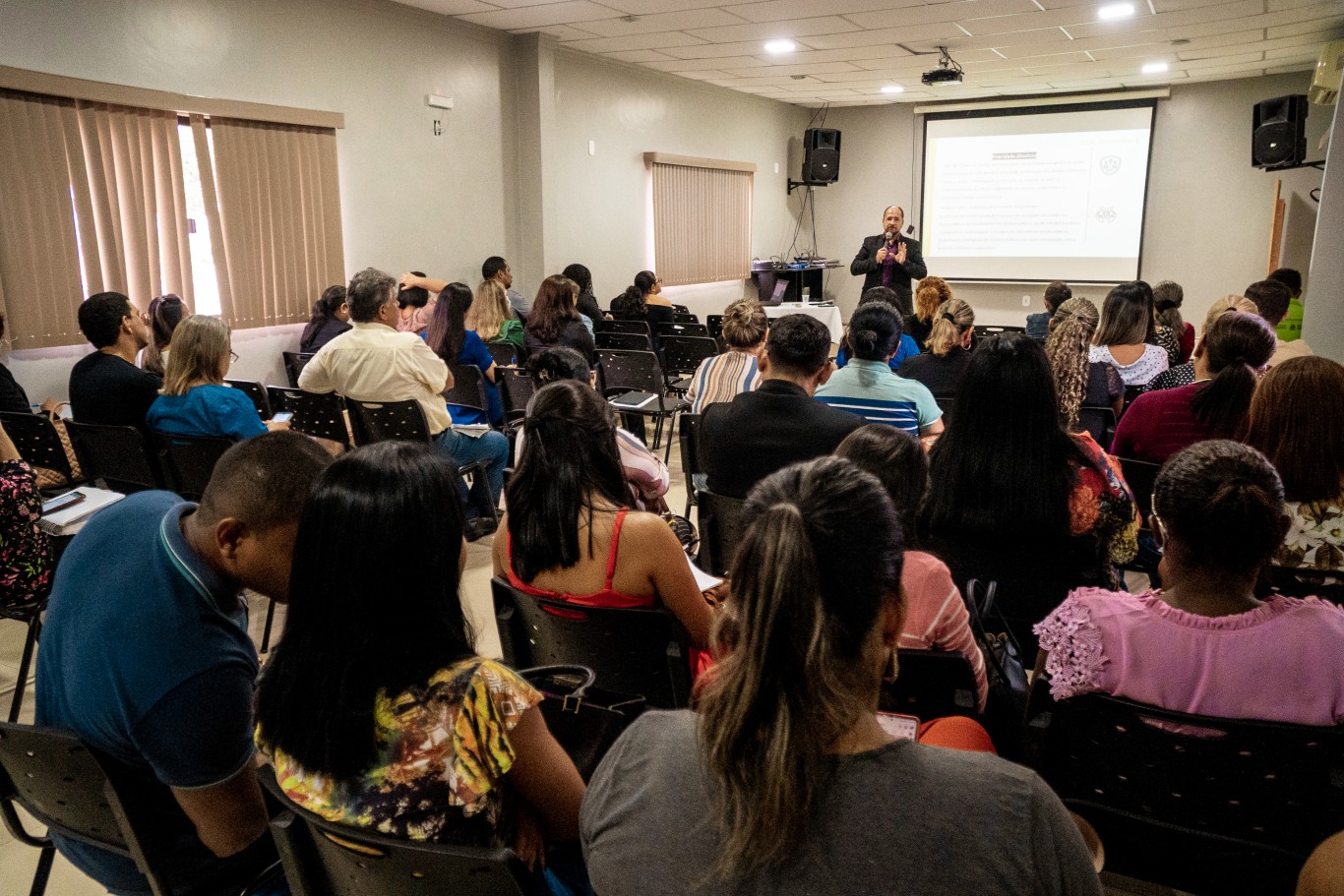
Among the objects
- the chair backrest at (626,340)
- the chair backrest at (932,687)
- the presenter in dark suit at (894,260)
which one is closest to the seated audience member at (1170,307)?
the presenter in dark suit at (894,260)

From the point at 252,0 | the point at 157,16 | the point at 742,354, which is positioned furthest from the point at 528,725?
the point at 252,0

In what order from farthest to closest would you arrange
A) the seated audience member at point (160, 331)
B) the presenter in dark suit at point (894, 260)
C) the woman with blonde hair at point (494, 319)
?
the presenter in dark suit at point (894, 260) < the woman with blonde hair at point (494, 319) < the seated audience member at point (160, 331)

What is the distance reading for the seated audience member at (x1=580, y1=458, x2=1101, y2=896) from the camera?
797mm

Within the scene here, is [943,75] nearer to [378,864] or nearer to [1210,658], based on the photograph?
[1210,658]

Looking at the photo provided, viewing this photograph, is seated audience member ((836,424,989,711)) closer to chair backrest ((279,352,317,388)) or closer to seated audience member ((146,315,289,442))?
seated audience member ((146,315,289,442))

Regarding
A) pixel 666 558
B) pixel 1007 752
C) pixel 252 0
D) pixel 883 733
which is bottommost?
pixel 1007 752

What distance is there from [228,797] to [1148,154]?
1201 centimetres

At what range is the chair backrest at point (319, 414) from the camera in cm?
384

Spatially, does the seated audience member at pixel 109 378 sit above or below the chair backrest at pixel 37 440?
above

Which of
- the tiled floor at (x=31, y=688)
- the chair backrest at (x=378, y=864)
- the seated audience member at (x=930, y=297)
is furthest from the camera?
the seated audience member at (x=930, y=297)

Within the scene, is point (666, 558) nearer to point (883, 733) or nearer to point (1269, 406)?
point (883, 733)

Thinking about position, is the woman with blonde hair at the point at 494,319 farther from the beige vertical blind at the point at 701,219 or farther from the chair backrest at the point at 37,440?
the beige vertical blind at the point at 701,219

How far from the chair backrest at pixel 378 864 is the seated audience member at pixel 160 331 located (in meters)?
3.79

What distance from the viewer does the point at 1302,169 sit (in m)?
10.1
